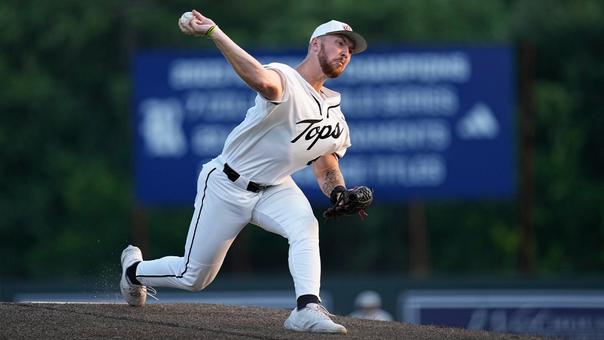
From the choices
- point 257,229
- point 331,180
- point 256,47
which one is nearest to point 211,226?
point 331,180

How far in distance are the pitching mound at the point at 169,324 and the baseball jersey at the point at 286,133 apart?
3.16ft

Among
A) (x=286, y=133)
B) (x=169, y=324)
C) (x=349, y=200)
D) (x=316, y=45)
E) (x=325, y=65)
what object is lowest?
(x=169, y=324)

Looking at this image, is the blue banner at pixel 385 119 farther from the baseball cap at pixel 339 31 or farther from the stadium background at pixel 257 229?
the baseball cap at pixel 339 31

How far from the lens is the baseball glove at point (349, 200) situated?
27.3ft

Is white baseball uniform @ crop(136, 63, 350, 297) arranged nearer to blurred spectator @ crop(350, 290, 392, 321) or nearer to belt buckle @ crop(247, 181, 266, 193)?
belt buckle @ crop(247, 181, 266, 193)

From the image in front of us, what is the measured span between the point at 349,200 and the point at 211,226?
32.9 inches

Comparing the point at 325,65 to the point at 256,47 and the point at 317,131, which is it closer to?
the point at 317,131

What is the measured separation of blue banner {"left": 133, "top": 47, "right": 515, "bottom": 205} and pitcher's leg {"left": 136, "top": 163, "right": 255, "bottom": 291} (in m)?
9.14

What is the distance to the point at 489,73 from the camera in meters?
18.0

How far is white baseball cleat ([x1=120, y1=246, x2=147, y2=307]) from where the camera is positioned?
9.10 metres

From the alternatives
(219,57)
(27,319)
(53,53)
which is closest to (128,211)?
(53,53)

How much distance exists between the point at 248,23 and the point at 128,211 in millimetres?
8206

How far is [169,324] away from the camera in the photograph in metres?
8.59

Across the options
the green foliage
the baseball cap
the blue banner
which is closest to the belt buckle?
the baseball cap
